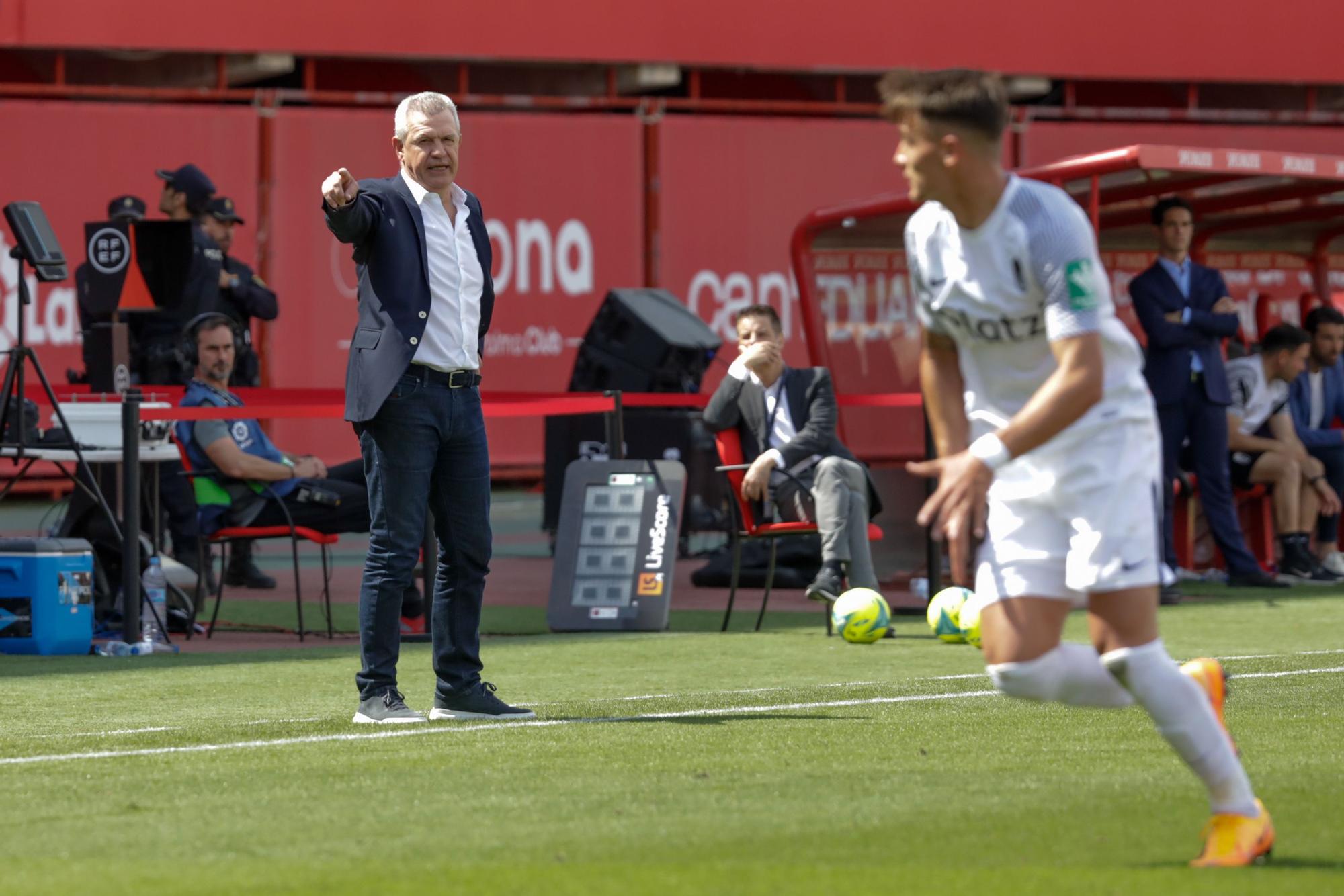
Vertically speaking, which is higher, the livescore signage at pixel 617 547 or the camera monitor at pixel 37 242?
the camera monitor at pixel 37 242

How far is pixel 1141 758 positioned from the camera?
20.4 ft

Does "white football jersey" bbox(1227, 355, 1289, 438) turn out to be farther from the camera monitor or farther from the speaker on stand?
the camera monitor

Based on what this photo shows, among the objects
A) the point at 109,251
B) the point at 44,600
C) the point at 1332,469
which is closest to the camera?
the point at 44,600

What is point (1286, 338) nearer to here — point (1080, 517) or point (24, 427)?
point (24, 427)

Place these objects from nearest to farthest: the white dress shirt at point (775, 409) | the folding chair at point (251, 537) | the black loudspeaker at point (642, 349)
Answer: the folding chair at point (251, 537) → the white dress shirt at point (775, 409) → the black loudspeaker at point (642, 349)

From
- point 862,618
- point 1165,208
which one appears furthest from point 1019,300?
point 1165,208

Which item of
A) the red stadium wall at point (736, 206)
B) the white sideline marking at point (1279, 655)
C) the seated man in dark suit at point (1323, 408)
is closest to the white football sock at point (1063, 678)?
the white sideline marking at point (1279, 655)

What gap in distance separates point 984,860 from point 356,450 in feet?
52.2

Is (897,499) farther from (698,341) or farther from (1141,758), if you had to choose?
(1141,758)

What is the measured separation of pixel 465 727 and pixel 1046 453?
292 centimetres

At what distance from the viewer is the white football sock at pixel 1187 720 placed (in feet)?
15.1

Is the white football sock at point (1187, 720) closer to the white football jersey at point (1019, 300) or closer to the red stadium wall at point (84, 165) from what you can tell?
the white football jersey at point (1019, 300)

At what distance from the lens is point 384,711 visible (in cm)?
716

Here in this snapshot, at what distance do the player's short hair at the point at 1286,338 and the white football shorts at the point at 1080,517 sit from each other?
9791mm
